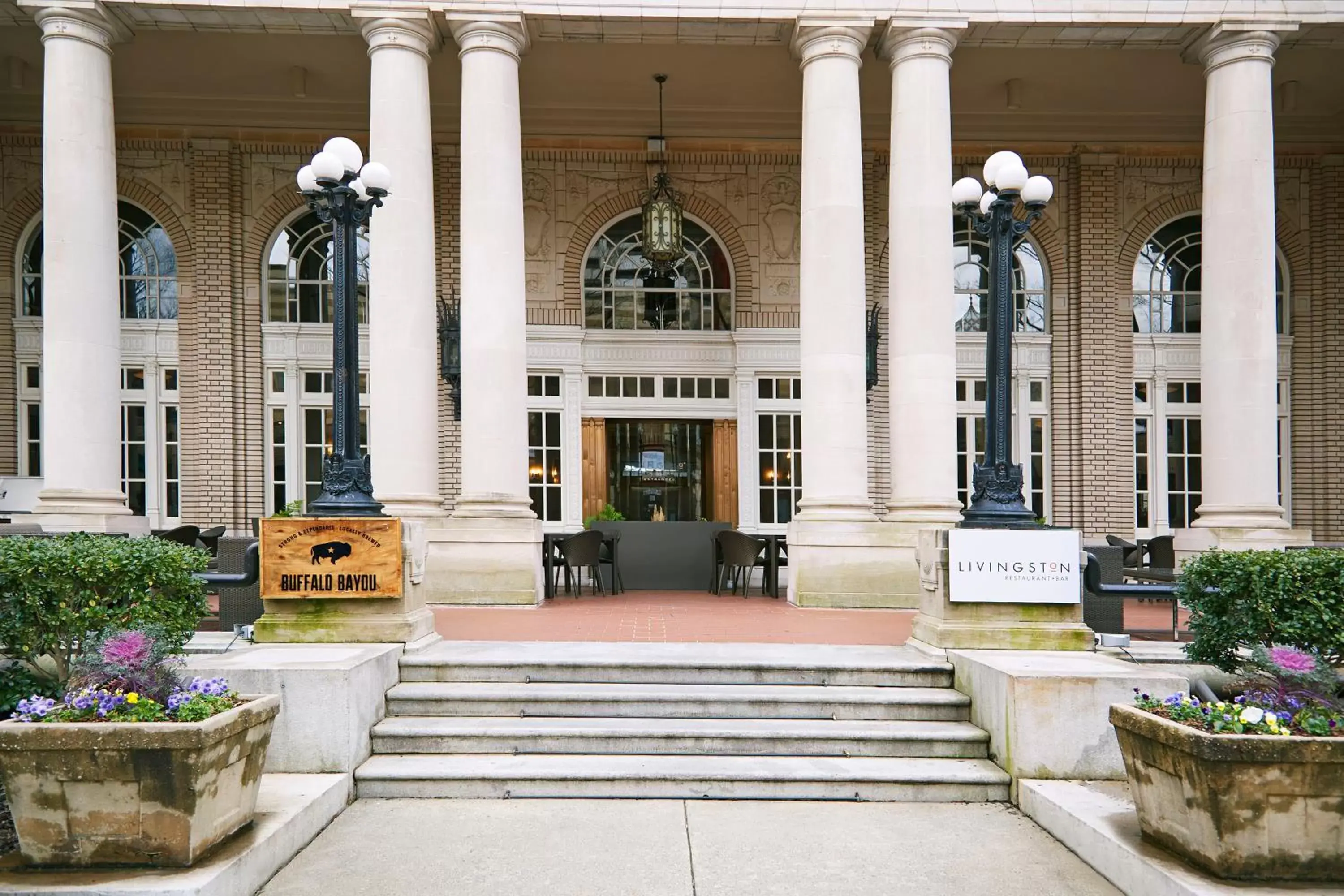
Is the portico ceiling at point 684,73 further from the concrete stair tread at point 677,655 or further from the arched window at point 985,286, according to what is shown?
the concrete stair tread at point 677,655

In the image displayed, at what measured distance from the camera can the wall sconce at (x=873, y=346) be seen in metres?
14.7

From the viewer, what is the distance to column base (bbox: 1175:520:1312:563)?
11.3 m

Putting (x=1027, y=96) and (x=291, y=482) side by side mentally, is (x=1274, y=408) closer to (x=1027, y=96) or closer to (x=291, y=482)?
(x=1027, y=96)

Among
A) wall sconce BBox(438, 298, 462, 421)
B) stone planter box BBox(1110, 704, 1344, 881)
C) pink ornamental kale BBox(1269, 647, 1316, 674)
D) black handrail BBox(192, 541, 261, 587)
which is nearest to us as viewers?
stone planter box BBox(1110, 704, 1344, 881)

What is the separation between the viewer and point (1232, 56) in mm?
11406

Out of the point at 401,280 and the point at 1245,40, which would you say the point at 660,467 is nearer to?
the point at 401,280

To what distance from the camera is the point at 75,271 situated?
35.8ft

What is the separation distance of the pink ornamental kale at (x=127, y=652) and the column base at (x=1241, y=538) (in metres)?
11.0

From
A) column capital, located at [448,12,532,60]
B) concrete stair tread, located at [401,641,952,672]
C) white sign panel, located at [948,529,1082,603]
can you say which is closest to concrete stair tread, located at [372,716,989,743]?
concrete stair tread, located at [401,641,952,672]

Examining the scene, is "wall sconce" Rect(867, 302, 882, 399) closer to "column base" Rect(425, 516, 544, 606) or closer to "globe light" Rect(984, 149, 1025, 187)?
"column base" Rect(425, 516, 544, 606)

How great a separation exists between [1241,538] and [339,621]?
10.2m

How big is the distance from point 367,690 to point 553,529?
9180 mm

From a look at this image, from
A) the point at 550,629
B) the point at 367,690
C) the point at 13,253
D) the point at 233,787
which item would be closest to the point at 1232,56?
the point at 550,629

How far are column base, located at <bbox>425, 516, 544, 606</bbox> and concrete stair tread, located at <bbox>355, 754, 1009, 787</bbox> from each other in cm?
457
